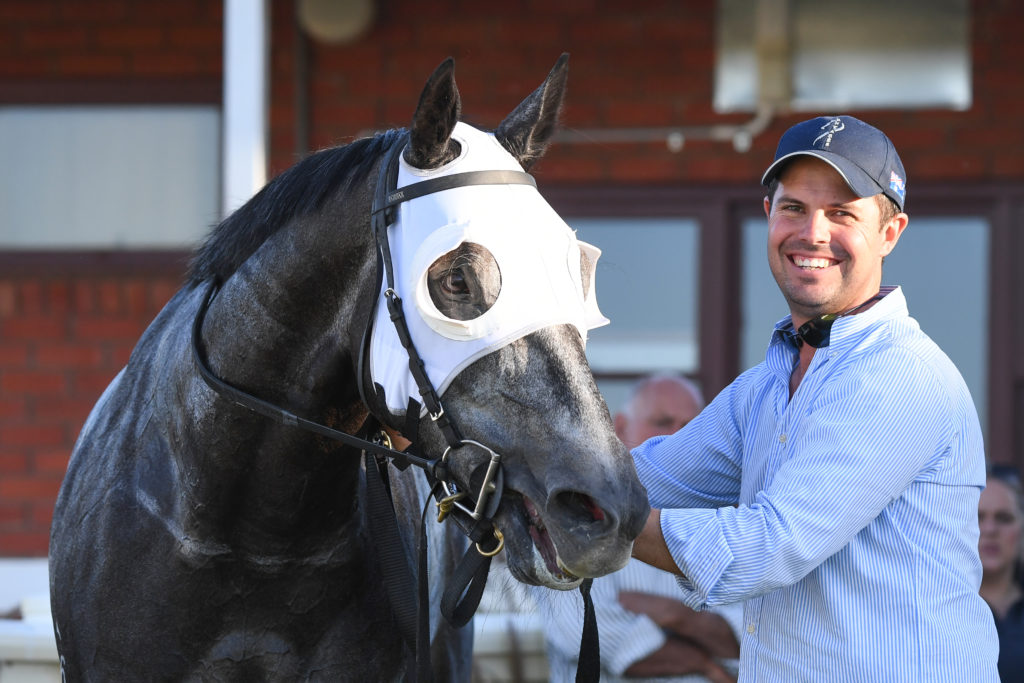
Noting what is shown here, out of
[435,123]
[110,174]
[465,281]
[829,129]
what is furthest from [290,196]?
[110,174]

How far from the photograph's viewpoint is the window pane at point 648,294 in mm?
6254

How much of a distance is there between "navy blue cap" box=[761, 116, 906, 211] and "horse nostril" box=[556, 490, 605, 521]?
810 millimetres

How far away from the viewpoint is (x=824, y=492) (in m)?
2.01

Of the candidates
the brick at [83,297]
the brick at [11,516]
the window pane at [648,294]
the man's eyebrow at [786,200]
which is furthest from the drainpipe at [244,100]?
the man's eyebrow at [786,200]

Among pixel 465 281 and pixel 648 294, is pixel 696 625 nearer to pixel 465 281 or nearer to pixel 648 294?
pixel 465 281

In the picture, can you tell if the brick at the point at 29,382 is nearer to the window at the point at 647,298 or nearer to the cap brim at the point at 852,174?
the window at the point at 647,298

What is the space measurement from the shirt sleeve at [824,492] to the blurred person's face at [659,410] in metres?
2.27

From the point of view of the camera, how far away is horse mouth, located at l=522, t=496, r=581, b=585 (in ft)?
5.97

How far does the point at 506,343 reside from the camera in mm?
1841

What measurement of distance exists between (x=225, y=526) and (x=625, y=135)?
4373 millimetres

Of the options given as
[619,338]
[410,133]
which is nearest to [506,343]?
[410,133]

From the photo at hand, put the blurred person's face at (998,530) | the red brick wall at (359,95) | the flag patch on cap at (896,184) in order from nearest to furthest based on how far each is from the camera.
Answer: the flag patch on cap at (896,184), the blurred person's face at (998,530), the red brick wall at (359,95)

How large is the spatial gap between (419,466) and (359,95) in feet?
15.3

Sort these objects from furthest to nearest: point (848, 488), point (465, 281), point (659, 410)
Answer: point (659, 410) < point (848, 488) < point (465, 281)
